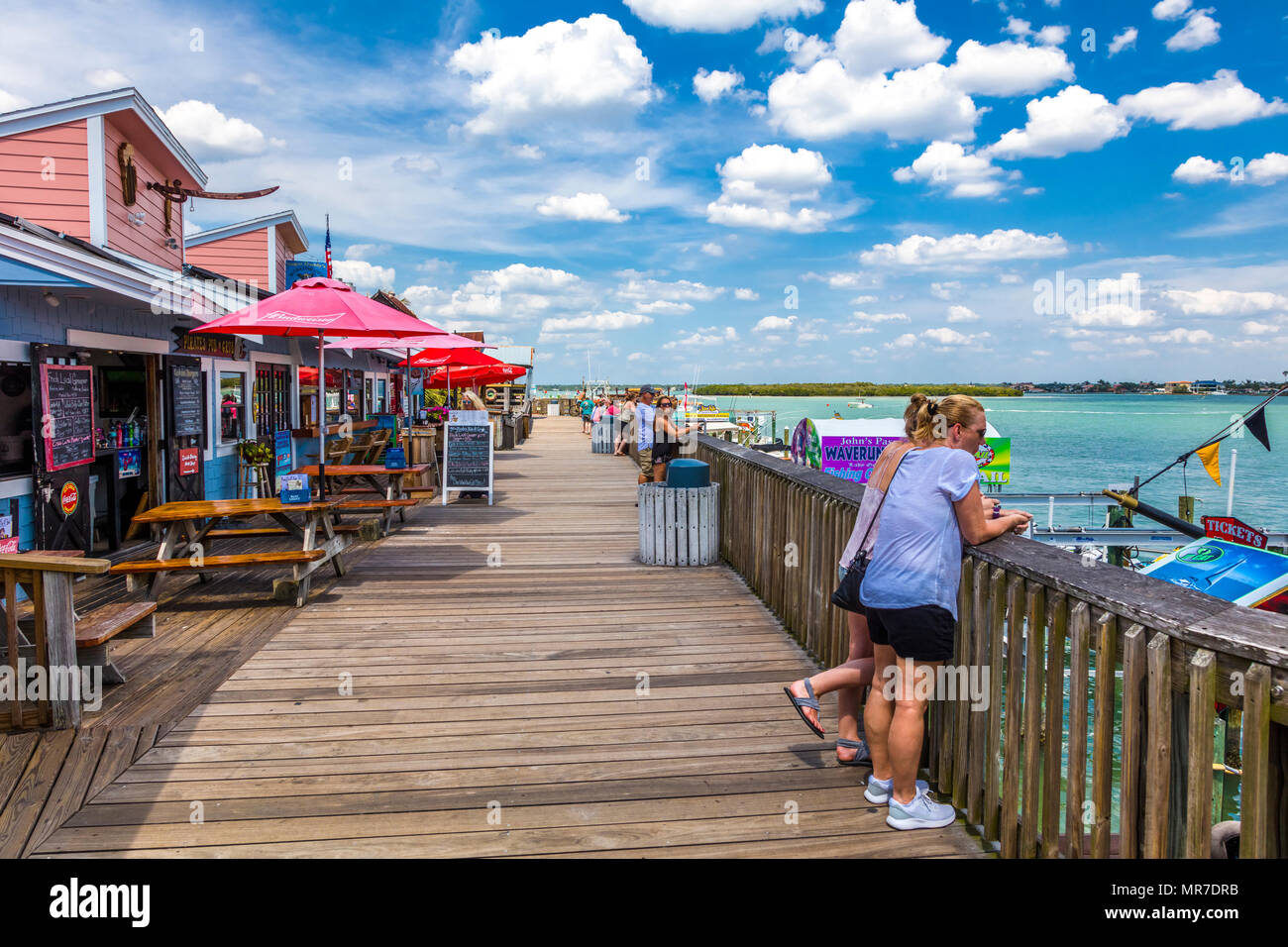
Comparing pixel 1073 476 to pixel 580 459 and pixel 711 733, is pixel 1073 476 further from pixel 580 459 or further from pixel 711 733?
pixel 711 733

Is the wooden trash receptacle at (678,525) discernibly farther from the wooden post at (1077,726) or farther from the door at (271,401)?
the door at (271,401)

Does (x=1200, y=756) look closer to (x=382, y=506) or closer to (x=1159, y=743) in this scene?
(x=1159, y=743)

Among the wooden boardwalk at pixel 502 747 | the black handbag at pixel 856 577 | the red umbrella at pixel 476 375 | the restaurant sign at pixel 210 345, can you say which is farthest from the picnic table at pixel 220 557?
the red umbrella at pixel 476 375

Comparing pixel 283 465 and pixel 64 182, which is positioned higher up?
pixel 64 182

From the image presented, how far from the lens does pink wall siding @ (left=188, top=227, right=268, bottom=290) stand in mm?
15766

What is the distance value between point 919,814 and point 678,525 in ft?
15.3

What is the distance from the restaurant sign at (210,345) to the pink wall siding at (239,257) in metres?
6.03

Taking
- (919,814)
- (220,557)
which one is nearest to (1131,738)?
(919,814)

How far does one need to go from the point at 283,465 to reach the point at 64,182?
4.36 meters

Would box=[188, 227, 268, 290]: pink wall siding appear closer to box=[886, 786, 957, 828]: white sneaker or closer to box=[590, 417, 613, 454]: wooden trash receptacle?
box=[590, 417, 613, 454]: wooden trash receptacle

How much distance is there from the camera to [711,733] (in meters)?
3.86

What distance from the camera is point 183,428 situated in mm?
8977

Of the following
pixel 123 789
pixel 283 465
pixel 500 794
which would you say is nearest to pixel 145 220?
pixel 283 465

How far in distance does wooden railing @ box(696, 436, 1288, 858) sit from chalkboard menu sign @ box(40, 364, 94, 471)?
22.3 ft
